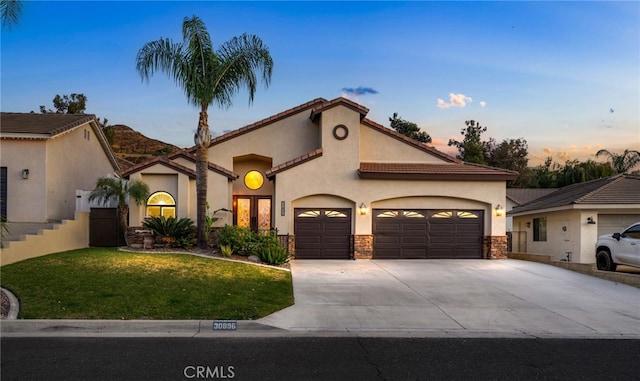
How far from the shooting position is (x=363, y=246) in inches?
755

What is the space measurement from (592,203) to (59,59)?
22.7 m

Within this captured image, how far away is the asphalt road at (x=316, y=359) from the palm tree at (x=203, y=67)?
9.92 m

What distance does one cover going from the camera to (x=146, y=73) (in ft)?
52.7

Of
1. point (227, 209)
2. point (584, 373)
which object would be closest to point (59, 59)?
point (227, 209)

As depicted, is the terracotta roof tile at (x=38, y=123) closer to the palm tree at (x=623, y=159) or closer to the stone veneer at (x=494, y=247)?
the stone veneer at (x=494, y=247)

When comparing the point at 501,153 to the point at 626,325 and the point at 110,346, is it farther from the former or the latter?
the point at 110,346

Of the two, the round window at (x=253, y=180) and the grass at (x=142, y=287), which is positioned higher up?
the round window at (x=253, y=180)

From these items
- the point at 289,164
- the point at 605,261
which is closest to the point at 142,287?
the point at 289,164

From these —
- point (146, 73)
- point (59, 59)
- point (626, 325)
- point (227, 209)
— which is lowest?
point (626, 325)

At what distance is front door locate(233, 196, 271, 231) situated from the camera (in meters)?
22.0

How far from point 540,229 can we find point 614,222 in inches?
186

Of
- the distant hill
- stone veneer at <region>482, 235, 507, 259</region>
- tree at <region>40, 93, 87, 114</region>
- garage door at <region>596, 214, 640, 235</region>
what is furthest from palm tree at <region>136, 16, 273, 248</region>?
the distant hill

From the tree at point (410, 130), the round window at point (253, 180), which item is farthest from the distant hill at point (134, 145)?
the round window at point (253, 180)

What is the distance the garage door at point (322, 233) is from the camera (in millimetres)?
19203
